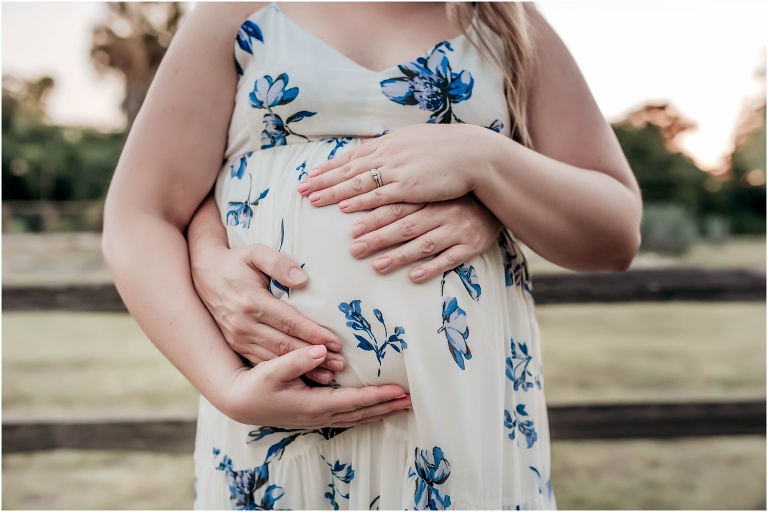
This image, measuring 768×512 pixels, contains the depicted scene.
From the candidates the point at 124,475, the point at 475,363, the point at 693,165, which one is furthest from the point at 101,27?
the point at 475,363

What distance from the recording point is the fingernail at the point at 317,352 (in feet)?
2.64

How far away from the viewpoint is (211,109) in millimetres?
964

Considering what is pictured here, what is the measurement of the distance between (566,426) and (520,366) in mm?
1759

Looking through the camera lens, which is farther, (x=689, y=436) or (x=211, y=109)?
(x=689, y=436)

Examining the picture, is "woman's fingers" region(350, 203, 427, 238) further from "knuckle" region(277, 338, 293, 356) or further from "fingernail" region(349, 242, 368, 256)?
"knuckle" region(277, 338, 293, 356)

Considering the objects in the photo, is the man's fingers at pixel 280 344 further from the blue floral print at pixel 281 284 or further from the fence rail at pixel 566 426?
the fence rail at pixel 566 426

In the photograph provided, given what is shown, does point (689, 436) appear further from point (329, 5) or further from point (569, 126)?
point (329, 5)

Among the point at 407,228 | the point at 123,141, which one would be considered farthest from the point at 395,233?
the point at 123,141

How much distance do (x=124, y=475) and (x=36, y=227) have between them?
961cm

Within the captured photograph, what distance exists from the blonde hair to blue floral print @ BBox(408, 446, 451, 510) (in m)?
0.57

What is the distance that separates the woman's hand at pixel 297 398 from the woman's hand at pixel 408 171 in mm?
237

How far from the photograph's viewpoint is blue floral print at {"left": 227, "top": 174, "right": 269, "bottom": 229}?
946 mm

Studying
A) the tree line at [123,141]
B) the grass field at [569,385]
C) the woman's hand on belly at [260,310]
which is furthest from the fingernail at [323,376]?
the tree line at [123,141]

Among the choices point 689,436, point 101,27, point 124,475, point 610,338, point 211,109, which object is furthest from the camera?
point 101,27
